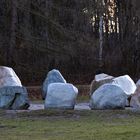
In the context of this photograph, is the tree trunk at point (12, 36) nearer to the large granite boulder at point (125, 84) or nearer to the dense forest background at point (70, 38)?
the dense forest background at point (70, 38)

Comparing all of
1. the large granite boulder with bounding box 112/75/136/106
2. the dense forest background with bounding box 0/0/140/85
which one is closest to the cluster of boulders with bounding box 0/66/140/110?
the large granite boulder with bounding box 112/75/136/106

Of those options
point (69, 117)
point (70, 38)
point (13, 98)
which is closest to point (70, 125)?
point (69, 117)

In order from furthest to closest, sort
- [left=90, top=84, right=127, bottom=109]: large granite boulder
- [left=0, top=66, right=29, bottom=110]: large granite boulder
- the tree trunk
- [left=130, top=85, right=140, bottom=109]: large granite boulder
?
the tree trunk
[left=130, top=85, right=140, bottom=109]: large granite boulder
[left=0, top=66, right=29, bottom=110]: large granite boulder
[left=90, top=84, right=127, bottom=109]: large granite boulder

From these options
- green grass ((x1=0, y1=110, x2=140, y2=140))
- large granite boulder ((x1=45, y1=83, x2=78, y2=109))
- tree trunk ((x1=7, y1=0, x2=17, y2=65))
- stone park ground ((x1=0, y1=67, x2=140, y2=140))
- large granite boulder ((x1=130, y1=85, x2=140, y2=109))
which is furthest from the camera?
tree trunk ((x1=7, y1=0, x2=17, y2=65))

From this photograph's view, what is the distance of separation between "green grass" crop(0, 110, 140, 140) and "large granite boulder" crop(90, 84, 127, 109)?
1.08m

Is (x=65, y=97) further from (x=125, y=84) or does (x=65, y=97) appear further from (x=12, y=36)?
(x=12, y=36)

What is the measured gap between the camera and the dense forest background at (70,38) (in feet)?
118

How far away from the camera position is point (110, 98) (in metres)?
16.3

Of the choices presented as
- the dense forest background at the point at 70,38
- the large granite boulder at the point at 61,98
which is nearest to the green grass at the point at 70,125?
the large granite boulder at the point at 61,98

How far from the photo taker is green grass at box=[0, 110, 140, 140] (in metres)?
10.4

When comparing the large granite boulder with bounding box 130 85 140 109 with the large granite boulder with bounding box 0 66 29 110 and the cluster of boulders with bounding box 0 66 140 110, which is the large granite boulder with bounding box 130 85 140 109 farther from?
the large granite boulder with bounding box 0 66 29 110

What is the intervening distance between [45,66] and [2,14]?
572 cm

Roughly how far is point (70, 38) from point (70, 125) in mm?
25366

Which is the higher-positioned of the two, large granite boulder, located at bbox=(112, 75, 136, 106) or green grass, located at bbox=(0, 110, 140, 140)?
green grass, located at bbox=(0, 110, 140, 140)
